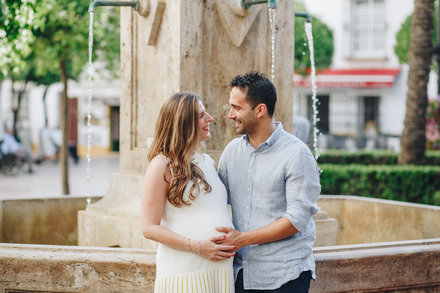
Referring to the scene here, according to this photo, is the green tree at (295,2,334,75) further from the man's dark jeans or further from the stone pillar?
→ the man's dark jeans

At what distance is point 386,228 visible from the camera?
20.2 feet

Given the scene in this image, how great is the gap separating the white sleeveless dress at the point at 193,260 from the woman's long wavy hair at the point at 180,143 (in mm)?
47

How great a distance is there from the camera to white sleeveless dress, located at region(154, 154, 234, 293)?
114 inches

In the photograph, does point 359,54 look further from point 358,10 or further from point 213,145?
point 213,145

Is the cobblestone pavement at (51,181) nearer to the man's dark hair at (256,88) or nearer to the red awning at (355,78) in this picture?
the man's dark hair at (256,88)

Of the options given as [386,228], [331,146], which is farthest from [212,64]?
[331,146]

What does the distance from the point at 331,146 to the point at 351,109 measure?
6.02 meters

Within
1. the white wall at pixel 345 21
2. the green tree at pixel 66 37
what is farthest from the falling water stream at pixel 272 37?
the white wall at pixel 345 21

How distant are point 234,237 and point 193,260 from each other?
22 cm

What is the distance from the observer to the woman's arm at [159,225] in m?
2.83

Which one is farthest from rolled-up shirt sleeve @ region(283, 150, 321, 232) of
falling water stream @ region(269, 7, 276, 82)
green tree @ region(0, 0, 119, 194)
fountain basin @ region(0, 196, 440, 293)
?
green tree @ region(0, 0, 119, 194)

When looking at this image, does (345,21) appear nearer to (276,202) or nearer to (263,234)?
(276,202)

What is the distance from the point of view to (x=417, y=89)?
10.6 m

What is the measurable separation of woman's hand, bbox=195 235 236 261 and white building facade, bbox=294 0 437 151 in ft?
80.9
